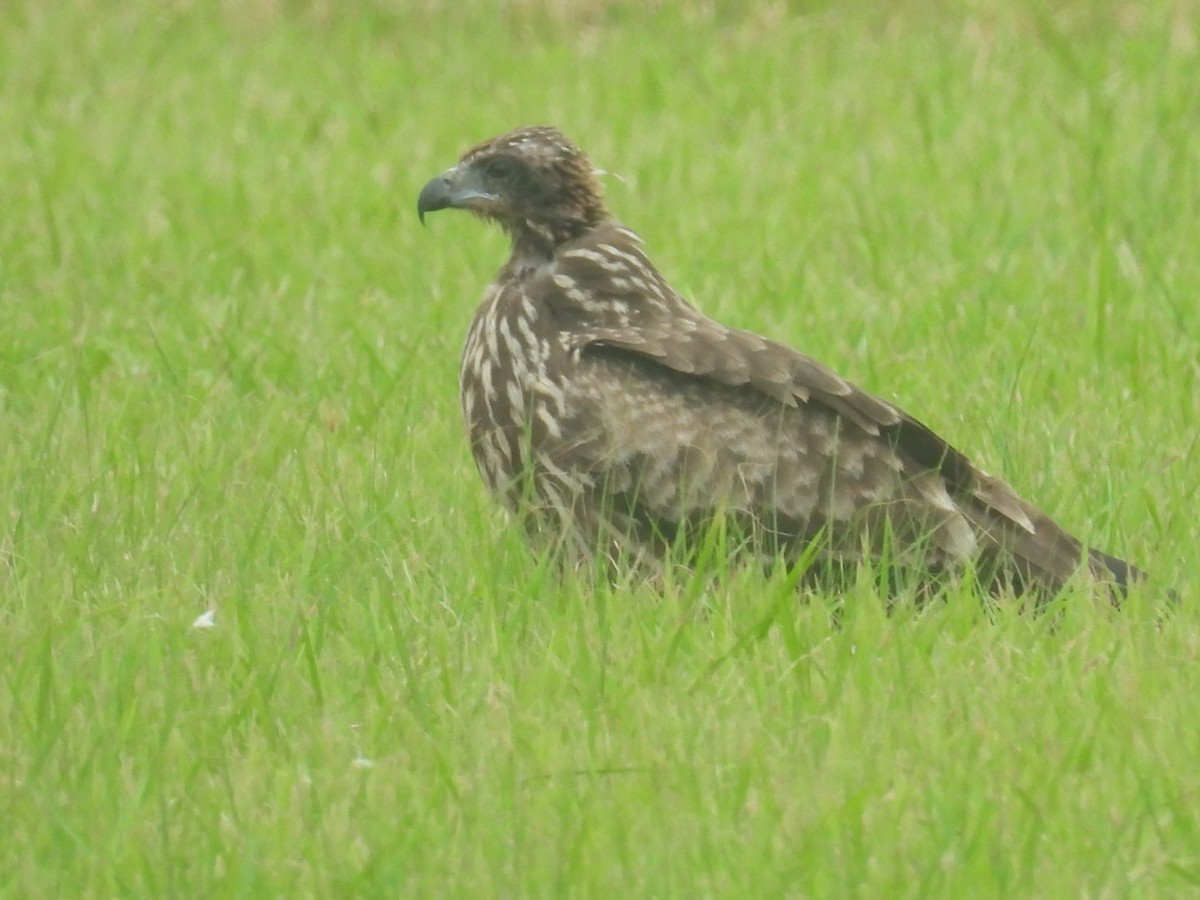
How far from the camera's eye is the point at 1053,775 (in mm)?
4961

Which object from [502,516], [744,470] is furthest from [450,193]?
[744,470]

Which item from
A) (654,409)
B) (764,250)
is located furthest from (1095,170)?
(654,409)

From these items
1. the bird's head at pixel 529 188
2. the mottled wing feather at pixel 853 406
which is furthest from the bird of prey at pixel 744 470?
→ the bird's head at pixel 529 188

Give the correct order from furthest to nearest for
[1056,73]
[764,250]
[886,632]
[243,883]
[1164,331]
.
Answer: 1. [1056,73]
2. [764,250]
3. [1164,331]
4. [886,632]
5. [243,883]

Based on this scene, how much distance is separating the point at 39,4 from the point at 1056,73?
593 centimetres

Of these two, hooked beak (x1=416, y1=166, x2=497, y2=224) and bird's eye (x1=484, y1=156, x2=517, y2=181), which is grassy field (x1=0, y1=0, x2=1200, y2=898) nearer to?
hooked beak (x1=416, y1=166, x2=497, y2=224)

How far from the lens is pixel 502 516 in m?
6.78

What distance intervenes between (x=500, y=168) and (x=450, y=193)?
0.16m

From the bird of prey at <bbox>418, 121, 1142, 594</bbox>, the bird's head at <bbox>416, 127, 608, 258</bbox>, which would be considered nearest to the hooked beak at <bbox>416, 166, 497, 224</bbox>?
the bird's head at <bbox>416, 127, 608, 258</bbox>

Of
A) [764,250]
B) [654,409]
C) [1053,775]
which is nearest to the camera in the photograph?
[1053,775]

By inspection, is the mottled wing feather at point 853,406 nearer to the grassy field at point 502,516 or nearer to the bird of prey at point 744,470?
the bird of prey at point 744,470

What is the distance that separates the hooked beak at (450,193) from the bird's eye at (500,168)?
0.19 feet

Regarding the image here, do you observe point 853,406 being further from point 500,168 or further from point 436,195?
point 436,195

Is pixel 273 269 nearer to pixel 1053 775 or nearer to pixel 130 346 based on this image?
pixel 130 346
